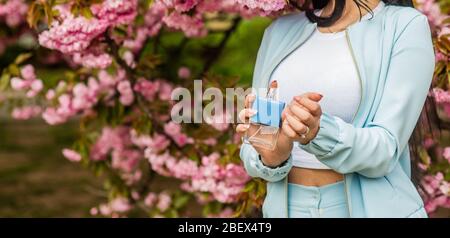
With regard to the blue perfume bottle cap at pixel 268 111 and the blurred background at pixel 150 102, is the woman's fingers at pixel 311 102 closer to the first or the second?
the blue perfume bottle cap at pixel 268 111

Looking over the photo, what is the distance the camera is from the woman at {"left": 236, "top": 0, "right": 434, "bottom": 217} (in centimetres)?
201

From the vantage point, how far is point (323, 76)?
2172 millimetres

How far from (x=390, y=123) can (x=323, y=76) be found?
0.79 feet

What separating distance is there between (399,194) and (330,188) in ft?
0.64

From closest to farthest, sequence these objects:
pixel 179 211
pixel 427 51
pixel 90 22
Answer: pixel 427 51
pixel 90 22
pixel 179 211

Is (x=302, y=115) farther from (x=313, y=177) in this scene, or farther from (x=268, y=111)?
(x=313, y=177)

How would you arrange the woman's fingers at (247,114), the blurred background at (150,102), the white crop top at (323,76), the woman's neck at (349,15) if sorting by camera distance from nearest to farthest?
the woman's fingers at (247,114)
the white crop top at (323,76)
the woman's neck at (349,15)
the blurred background at (150,102)

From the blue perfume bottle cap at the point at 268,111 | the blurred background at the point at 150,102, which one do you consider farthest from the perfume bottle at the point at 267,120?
the blurred background at the point at 150,102

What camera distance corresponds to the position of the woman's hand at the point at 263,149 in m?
2.04

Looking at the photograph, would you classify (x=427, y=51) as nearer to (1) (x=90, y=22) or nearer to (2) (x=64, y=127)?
(1) (x=90, y=22)

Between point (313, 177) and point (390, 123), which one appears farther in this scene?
point (313, 177)

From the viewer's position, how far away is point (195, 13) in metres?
3.33

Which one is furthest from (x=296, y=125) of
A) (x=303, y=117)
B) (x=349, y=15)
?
(x=349, y=15)
